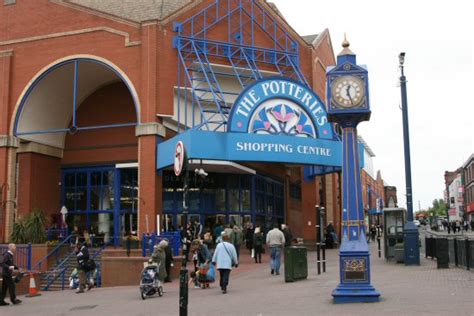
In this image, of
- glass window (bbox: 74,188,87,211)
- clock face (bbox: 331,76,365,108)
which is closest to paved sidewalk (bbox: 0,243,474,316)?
clock face (bbox: 331,76,365,108)

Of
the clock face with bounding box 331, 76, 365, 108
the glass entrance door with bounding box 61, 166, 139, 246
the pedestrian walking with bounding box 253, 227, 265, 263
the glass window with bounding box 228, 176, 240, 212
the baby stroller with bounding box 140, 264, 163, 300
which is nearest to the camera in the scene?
the clock face with bounding box 331, 76, 365, 108

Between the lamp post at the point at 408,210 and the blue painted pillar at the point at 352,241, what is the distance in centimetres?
925

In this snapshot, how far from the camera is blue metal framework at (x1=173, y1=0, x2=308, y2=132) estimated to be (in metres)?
28.6

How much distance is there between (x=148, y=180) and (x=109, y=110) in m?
8.32

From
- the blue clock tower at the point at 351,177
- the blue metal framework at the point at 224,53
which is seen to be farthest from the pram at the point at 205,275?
the blue metal framework at the point at 224,53

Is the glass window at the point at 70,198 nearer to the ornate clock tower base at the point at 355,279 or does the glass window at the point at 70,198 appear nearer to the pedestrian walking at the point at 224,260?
the pedestrian walking at the point at 224,260

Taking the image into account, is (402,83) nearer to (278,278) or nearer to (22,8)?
(278,278)

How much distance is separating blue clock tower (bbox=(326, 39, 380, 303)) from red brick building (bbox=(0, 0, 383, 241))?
14.2 meters

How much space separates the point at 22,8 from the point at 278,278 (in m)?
20.5

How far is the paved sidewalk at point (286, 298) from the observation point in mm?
11906

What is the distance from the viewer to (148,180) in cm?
2620

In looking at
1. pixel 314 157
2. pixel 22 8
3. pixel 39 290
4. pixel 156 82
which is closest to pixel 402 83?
pixel 314 157

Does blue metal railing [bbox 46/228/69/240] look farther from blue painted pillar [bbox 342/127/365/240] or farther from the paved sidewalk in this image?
blue painted pillar [bbox 342/127/365/240]

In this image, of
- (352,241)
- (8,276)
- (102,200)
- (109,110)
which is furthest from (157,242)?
(109,110)
